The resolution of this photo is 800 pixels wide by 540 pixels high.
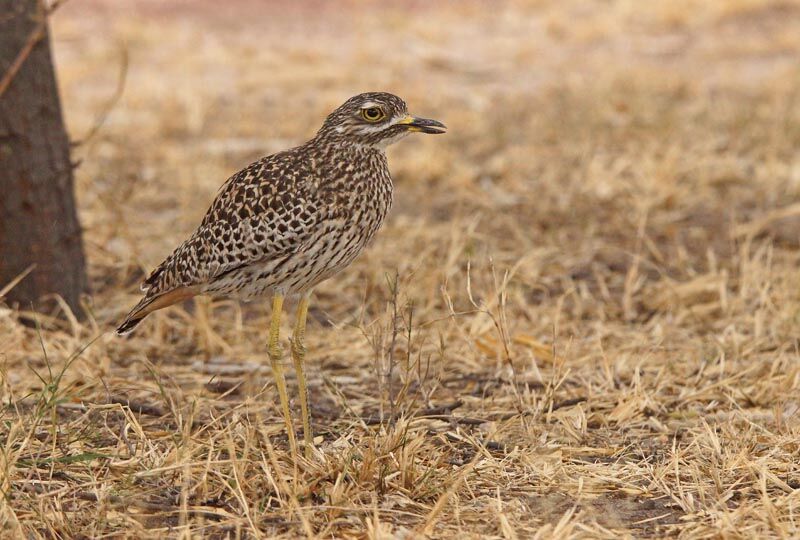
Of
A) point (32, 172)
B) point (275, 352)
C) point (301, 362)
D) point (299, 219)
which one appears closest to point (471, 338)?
point (301, 362)

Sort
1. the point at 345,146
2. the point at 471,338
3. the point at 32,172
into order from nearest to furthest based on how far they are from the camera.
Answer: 1. the point at 345,146
2. the point at 471,338
3. the point at 32,172

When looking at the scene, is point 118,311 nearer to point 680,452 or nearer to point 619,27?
point 680,452

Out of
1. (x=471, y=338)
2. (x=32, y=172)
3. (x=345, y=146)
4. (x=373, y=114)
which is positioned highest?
(x=373, y=114)

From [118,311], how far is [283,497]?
254cm

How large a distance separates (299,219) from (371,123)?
513mm

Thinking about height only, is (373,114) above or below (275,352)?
above

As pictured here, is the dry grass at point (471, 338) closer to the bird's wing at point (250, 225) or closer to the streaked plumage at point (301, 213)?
the streaked plumage at point (301, 213)

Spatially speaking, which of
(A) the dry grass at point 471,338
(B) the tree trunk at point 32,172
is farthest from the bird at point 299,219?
(B) the tree trunk at point 32,172

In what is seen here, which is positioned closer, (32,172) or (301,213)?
(301,213)

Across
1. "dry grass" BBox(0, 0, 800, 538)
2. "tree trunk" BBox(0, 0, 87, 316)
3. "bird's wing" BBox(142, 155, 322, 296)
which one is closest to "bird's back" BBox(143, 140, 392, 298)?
"bird's wing" BBox(142, 155, 322, 296)

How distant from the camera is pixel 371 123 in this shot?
4.37 m

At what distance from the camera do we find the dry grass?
3.67 metres

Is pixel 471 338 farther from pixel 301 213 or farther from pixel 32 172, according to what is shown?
pixel 32 172

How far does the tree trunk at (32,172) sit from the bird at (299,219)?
1287mm
